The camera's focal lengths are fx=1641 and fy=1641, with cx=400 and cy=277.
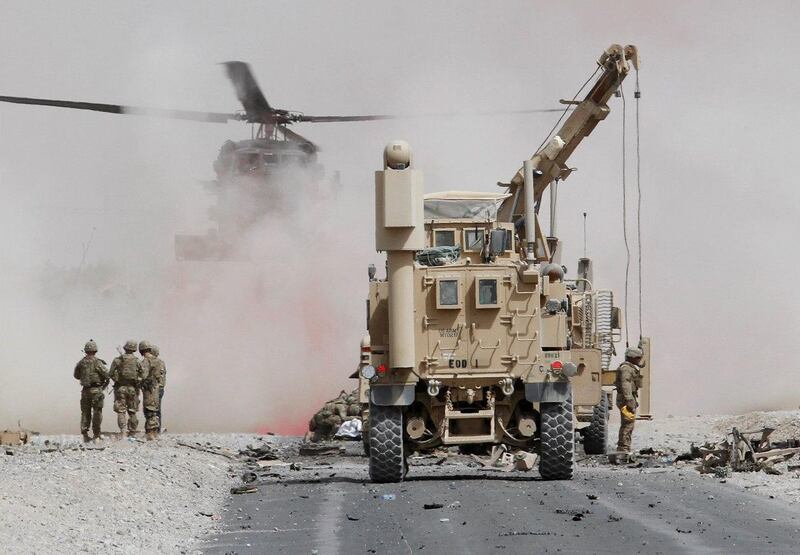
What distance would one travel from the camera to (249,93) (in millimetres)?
35875

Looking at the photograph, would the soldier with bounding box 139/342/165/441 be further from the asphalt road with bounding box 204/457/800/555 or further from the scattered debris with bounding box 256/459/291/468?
the asphalt road with bounding box 204/457/800/555

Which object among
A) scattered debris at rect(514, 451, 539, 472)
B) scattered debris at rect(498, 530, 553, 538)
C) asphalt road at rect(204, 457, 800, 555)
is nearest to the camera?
asphalt road at rect(204, 457, 800, 555)

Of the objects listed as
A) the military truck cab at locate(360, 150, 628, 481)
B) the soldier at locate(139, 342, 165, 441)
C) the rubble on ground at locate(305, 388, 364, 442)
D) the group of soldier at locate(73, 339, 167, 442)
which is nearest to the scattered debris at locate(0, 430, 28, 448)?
the group of soldier at locate(73, 339, 167, 442)

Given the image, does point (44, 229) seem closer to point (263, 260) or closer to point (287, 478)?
point (263, 260)

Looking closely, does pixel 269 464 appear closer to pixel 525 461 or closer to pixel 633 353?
pixel 525 461

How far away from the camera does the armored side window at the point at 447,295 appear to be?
68.6 feet

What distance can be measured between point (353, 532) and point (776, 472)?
25.5 ft

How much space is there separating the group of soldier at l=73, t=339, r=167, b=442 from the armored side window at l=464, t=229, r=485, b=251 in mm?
8083

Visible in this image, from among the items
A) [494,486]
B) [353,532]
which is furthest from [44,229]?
[353,532]

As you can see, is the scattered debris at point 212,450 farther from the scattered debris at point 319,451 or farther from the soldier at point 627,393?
the soldier at point 627,393

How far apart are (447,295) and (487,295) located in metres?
0.51

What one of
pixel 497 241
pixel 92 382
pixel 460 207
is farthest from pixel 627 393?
pixel 92 382

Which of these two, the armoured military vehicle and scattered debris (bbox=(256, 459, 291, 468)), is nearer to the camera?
the armoured military vehicle

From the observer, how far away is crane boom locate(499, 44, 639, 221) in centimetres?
2809
